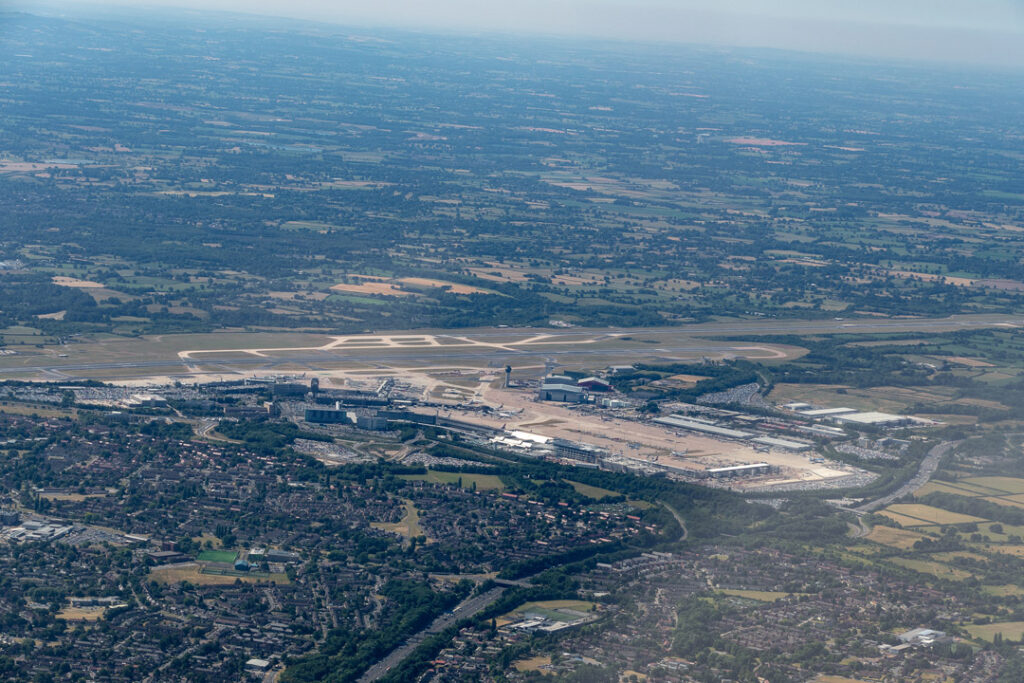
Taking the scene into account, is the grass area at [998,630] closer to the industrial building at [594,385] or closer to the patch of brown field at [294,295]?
the industrial building at [594,385]

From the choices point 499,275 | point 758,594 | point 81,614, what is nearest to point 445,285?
point 499,275

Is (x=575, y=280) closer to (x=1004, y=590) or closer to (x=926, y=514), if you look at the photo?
(x=926, y=514)

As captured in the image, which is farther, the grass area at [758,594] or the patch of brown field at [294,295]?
the patch of brown field at [294,295]

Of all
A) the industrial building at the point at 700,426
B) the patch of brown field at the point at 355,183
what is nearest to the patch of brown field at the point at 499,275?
the industrial building at the point at 700,426

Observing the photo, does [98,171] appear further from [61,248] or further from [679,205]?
[679,205]

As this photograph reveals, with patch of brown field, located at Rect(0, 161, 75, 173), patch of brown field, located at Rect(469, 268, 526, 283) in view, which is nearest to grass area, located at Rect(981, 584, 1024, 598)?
patch of brown field, located at Rect(469, 268, 526, 283)

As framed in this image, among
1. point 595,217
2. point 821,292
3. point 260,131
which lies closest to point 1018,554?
point 821,292
